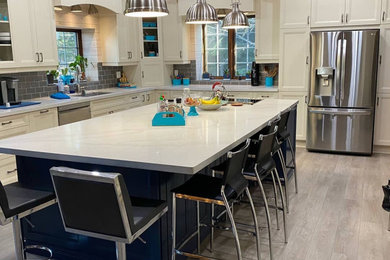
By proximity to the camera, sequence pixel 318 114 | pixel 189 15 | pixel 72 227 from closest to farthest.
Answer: pixel 72 227, pixel 189 15, pixel 318 114

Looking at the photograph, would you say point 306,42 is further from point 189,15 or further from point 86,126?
point 86,126

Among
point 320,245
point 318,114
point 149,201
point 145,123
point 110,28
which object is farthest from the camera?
point 110,28

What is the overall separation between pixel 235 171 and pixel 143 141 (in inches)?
24.9

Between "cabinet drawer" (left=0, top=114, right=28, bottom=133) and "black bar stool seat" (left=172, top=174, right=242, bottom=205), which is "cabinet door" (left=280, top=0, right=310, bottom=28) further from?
"black bar stool seat" (left=172, top=174, right=242, bottom=205)

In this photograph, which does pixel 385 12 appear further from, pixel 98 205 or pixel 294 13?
pixel 98 205

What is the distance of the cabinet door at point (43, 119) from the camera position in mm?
4445

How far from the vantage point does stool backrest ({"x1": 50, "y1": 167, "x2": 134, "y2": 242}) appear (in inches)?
71.1

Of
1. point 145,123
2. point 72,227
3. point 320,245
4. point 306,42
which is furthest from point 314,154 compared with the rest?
point 72,227

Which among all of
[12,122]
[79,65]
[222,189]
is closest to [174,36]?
[79,65]

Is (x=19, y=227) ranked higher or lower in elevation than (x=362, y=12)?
lower

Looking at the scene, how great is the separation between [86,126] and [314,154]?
3543mm

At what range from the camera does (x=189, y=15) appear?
12.0 feet

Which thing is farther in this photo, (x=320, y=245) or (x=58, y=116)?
(x=58, y=116)

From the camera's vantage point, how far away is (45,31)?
4.88 m
